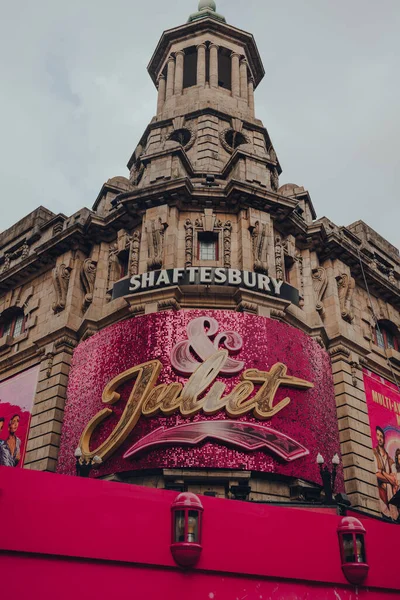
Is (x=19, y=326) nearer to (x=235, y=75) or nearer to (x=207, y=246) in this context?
(x=207, y=246)

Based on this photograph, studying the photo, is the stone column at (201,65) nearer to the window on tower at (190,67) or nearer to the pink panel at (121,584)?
the window on tower at (190,67)

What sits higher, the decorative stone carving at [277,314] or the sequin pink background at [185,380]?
the decorative stone carving at [277,314]

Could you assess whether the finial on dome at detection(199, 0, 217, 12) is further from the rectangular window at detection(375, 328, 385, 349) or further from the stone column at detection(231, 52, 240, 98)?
the rectangular window at detection(375, 328, 385, 349)

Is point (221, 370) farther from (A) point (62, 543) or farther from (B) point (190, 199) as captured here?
(A) point (62, 543)

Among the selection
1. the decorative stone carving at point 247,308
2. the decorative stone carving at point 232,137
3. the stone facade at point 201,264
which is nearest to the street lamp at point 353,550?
the stone facade at point 201,264

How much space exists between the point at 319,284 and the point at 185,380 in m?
10.6

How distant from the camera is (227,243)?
28.3m

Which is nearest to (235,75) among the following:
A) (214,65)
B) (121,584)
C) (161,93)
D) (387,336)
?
(214,65)

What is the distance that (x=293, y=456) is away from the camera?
74.0ft

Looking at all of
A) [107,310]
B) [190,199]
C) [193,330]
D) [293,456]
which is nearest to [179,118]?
[190,199]

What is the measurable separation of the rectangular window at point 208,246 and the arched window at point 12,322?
1171 centimetres

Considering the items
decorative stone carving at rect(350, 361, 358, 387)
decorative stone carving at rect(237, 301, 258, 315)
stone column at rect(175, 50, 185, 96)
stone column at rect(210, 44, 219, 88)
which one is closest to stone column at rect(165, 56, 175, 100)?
stone column at rect(175, 50, 185, 96)

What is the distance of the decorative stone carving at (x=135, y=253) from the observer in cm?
2827

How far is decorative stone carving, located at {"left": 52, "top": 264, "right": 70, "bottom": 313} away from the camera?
29906 mm
